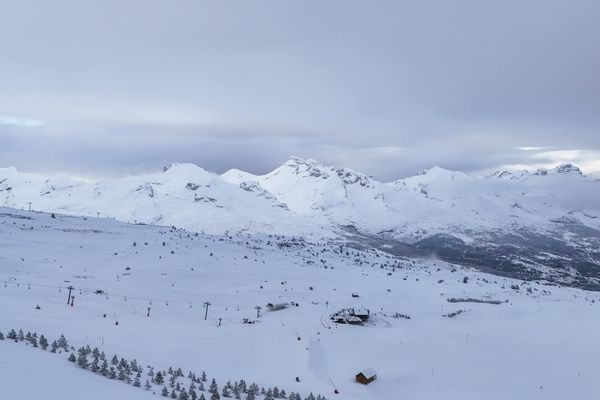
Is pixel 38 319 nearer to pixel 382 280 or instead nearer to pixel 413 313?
pixel 413 313

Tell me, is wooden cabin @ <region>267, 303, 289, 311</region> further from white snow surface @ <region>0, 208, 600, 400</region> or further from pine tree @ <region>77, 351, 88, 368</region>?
pine tree @ <region>77, 351, 88, 368</region>

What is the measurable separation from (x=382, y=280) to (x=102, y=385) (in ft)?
207

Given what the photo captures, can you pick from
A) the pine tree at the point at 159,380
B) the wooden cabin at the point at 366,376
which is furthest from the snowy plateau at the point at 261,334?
the wooden cabin at the point at 366,376

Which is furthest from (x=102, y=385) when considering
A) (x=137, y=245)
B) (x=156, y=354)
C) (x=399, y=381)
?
(x=137, y=245)

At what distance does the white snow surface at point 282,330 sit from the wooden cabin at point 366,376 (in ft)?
1.62

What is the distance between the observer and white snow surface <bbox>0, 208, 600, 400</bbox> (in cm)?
2497

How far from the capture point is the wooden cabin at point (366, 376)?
28.4 meters

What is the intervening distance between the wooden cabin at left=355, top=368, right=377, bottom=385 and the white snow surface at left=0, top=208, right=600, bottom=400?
492mm

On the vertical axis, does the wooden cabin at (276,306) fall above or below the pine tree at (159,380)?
below

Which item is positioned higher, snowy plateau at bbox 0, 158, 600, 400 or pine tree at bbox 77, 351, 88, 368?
pine tree at bbox 77, 351, 88, 368

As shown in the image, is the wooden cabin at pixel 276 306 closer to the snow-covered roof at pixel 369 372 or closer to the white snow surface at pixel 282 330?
the white snow surface at pixel 282 330

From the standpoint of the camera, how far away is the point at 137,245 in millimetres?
81250

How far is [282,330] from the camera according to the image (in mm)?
39438

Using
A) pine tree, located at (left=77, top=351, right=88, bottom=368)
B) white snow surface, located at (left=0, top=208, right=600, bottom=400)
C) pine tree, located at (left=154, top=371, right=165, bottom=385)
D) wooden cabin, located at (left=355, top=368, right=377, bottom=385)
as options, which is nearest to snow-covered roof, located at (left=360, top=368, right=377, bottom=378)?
wooden cabin, located at (left=355, top=368, right=377, bottom=385)
